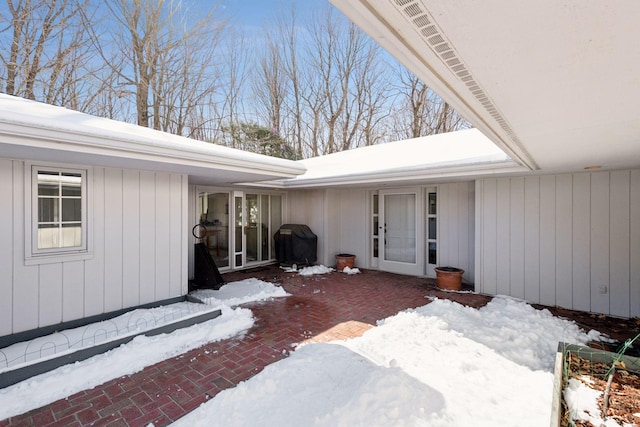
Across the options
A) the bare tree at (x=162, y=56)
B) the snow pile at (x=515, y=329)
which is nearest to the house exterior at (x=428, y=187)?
the snow pile at (x=515, y=329)

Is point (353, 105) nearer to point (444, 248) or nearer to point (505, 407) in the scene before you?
point (444, 248)

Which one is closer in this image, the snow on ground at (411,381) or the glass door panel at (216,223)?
the snow on ground at (411,381)

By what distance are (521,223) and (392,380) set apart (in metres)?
4.29

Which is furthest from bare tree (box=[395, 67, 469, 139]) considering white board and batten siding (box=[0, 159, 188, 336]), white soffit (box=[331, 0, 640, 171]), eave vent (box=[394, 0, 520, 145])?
eave vent (box=[394, 0, 520, 145])

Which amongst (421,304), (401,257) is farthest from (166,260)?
(401,257)

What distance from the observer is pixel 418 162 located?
5730 mm

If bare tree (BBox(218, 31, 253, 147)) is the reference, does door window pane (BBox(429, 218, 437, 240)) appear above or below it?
below

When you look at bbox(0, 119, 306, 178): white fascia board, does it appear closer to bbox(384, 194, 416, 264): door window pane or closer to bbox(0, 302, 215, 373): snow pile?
bbox(0, 302, 215, 373): snow pile

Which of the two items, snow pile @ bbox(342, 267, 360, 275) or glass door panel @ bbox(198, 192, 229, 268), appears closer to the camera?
glass door panel @ bbox(198, 192, 229, 268)

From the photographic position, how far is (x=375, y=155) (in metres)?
7.98

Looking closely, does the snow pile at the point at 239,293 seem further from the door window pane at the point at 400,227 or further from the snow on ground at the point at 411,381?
the door window pane at the point at 400,227

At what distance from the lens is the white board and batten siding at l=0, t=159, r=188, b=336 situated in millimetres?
3441

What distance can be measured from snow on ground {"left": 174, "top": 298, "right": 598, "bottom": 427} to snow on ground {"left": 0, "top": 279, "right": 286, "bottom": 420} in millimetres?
1182

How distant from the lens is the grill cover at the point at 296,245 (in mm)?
7977
